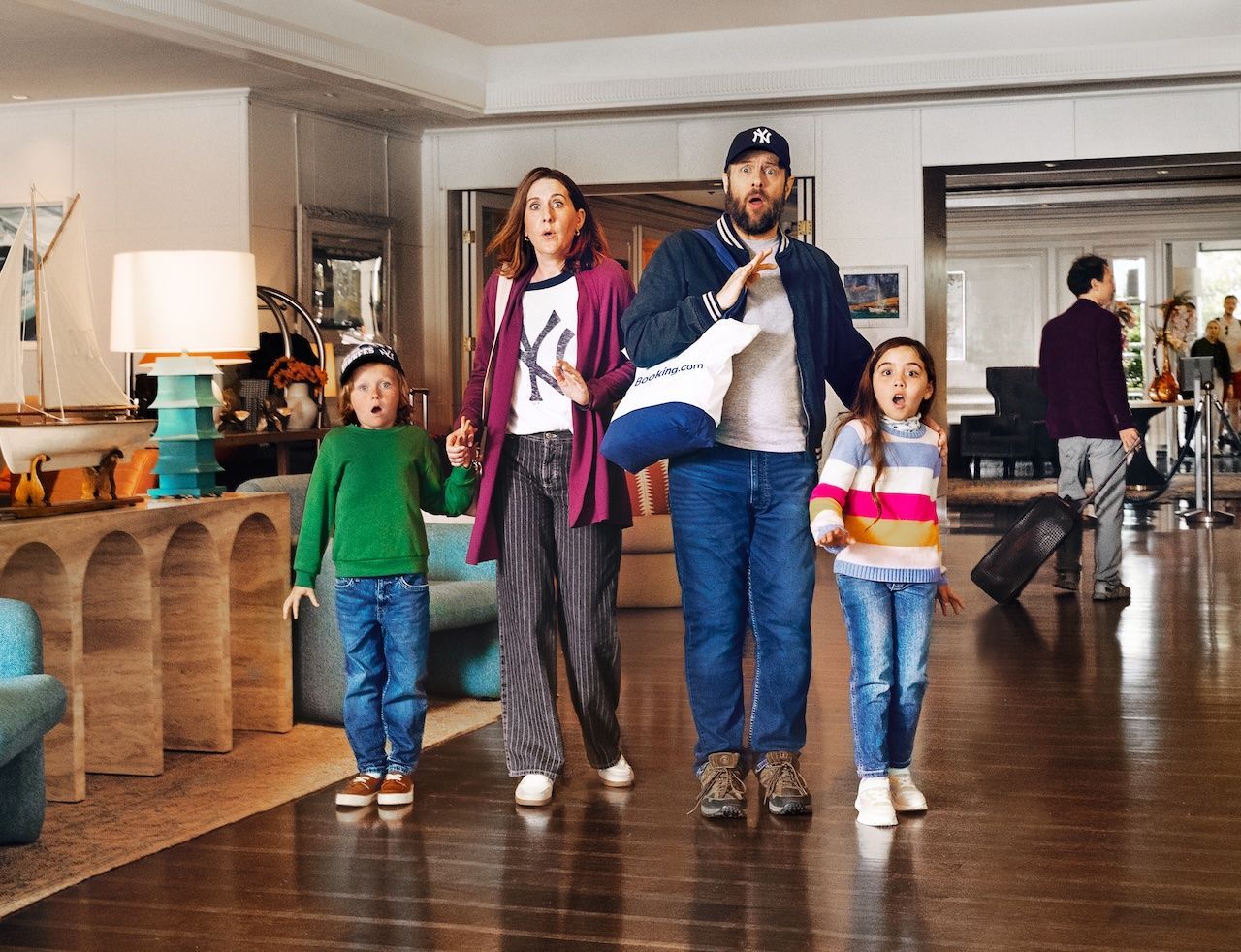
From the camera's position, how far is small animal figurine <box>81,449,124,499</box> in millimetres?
3871

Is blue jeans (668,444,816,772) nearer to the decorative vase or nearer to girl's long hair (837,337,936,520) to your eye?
girl's long hair (837,337,936,520)

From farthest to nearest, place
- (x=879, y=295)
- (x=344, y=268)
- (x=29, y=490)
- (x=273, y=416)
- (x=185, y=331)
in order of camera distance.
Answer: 1. (x=879, y=295)
2. (x=344, y=268)
3. (x=273, y=416)
4. (x=185, y=331)
5. (x=29, y=490)

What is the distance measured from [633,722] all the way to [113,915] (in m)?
2.03

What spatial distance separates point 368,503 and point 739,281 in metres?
1.09

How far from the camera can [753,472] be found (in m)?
3.45

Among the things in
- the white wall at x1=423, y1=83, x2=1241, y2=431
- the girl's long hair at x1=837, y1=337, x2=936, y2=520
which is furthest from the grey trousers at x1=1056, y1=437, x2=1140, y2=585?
A: the girl's long hair at x1=837, y1=337, x2=936, y2=520

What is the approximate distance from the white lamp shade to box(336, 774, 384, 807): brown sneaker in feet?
5.24

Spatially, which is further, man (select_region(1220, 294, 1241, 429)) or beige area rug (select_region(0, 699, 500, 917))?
man (select_region(1220, 294, 1241, 429))

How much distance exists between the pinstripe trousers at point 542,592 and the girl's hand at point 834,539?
631 millimetres

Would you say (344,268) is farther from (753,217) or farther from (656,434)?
(656,434)

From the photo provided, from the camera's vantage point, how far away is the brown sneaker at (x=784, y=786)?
3.53m

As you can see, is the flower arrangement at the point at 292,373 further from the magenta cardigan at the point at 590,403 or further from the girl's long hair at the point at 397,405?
the magenta cardigan at the point at 590,403

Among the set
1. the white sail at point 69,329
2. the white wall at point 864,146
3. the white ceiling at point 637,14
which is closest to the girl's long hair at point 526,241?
the white sail at point 69,329

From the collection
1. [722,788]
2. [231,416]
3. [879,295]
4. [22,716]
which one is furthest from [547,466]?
[879,295]
